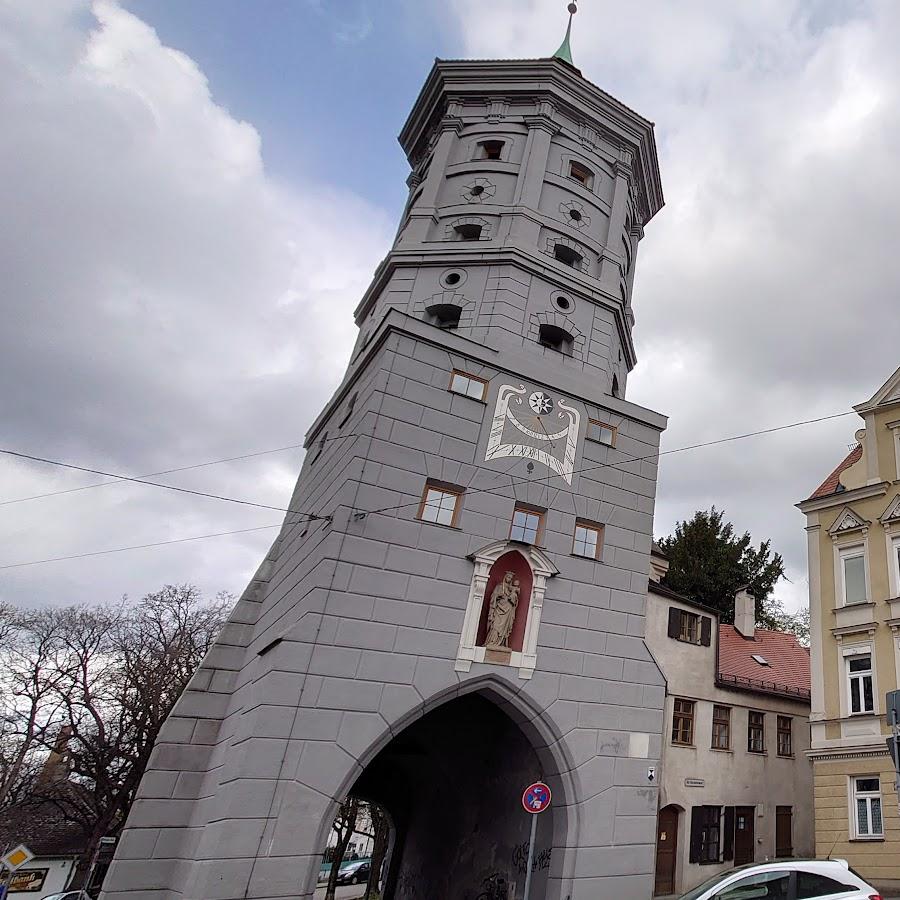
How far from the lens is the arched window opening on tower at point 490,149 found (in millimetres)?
22781

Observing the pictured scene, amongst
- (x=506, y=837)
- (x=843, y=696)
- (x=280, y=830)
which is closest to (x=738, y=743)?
(x=843, y=696)

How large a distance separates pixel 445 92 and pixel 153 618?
80.5 feet

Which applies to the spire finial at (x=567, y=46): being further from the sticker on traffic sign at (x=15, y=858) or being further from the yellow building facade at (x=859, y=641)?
the sticker on traffic sign at (x=15, y=858)

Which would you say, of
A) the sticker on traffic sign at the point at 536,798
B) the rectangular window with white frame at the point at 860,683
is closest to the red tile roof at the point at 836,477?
the rectangular window with white frame at the point at 860,683

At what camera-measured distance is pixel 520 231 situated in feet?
66.9

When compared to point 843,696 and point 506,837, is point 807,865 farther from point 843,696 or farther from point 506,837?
point 843,696

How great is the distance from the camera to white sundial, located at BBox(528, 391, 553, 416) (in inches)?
702

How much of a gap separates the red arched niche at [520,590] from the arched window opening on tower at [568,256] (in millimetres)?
9538

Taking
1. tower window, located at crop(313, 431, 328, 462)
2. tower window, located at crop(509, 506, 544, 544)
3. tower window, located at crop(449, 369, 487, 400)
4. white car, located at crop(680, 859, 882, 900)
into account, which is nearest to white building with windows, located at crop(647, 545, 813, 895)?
tower window, located at crop(509, 506, 544, 544)

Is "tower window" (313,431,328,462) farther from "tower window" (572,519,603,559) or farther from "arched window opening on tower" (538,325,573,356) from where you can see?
"tower window" (572,519,603,559)

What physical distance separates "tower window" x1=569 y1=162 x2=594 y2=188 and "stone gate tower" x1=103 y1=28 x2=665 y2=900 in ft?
→ 0.87

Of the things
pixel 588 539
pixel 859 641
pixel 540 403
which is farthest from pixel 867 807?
pixel 540 403

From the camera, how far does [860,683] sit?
60.3ft

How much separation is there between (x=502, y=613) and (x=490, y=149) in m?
14.8
